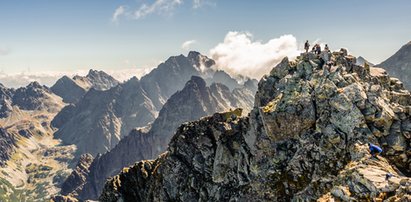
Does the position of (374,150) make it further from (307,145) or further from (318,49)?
(318,49)

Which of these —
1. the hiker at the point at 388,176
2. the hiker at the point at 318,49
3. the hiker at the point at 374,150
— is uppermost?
the hiker at the point at 318,49

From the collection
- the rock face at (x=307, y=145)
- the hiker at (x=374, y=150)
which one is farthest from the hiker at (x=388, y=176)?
the hiker at (x=374, y=150)

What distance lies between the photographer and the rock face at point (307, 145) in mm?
45844

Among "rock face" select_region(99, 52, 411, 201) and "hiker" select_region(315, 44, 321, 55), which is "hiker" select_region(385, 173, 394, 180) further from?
"hiker" select_region(315, 44, 321, 55)

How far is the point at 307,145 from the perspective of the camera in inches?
2203

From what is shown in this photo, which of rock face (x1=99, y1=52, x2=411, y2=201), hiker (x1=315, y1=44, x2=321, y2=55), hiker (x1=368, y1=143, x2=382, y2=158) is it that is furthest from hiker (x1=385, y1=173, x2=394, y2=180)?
hiker (x1=315, y1=44, x2=321, y2=55)

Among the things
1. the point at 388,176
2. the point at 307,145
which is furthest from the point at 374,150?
the point at 307,145

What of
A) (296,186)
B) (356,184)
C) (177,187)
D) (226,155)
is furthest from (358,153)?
(177,187)

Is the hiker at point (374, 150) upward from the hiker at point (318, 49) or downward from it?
downward

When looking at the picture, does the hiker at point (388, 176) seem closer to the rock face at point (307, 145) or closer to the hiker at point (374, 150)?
the rock face at point (307, 145)

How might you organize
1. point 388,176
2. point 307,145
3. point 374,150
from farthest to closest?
point 307,145, point 374,150, point 388,176

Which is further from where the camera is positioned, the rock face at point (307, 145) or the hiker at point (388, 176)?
the rock face at point (307, 145)

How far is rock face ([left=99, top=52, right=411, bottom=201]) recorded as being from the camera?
45.8m

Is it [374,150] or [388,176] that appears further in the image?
[374,150]
